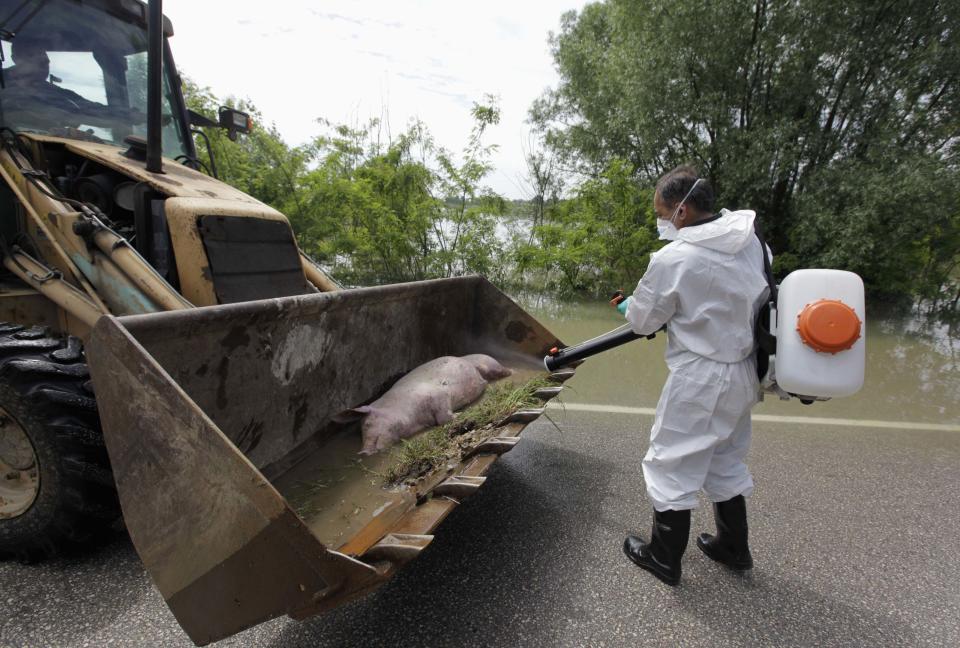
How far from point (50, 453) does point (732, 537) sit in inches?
134

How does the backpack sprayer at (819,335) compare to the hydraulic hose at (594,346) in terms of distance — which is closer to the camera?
the backpack sprayer at (819,335)

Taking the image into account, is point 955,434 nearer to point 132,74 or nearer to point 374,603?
point 374,603

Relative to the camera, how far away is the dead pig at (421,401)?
9.65 ft

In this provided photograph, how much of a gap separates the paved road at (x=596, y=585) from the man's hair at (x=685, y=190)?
1909 millimetres

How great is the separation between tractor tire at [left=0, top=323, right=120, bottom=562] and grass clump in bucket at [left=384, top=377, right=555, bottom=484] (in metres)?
1.39

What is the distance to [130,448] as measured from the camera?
161 cm

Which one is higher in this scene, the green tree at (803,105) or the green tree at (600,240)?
the green tree at (803,105)

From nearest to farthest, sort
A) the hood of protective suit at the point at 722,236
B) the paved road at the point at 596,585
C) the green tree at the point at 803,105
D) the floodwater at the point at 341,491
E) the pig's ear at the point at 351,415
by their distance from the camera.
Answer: the paved road at the point at 596,585 → the floodwater at the point at 341,491 → the hood of protective suit at the point at 722,236 → the pig's ear at the point at 351,415 → the green tree at the point at 803,105

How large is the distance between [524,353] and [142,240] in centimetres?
288

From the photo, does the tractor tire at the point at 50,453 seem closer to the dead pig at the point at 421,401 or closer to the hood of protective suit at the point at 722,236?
the dead pig at the point at 421,401

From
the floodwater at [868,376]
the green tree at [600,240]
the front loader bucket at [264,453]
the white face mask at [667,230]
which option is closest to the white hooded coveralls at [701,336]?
the white face mask at [667,230]

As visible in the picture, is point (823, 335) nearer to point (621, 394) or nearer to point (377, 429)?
point (377, 429)

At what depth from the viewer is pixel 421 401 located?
319cm

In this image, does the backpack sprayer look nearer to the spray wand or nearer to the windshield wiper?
the spray wand
